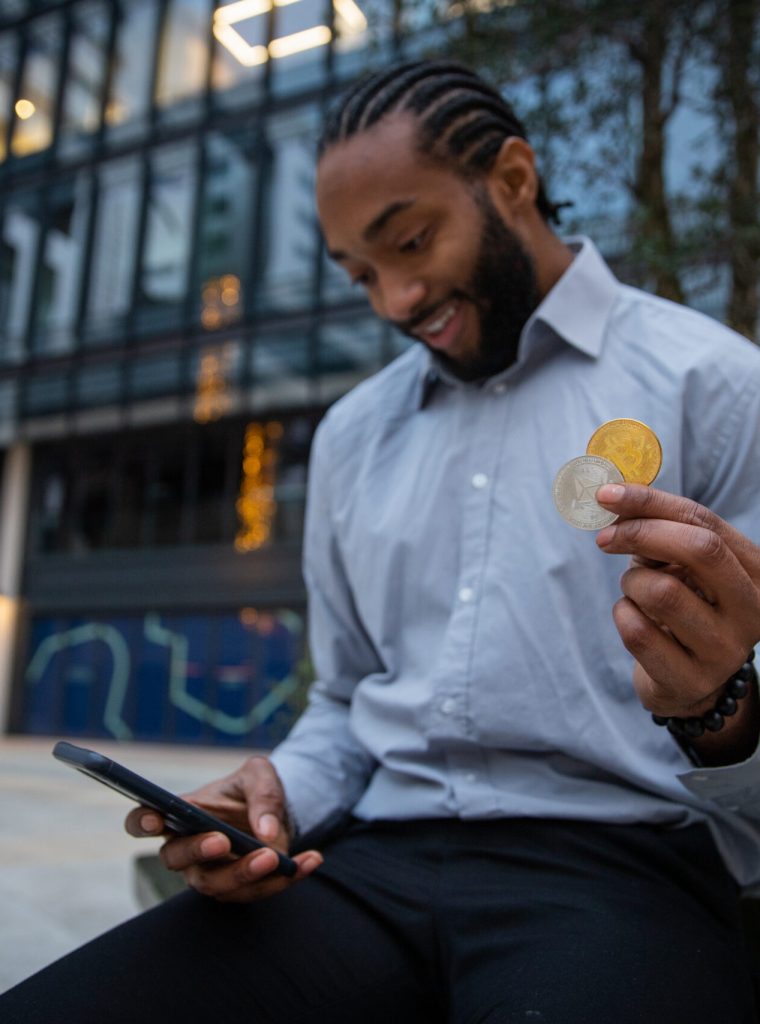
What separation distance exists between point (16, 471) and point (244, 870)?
63.4 feet

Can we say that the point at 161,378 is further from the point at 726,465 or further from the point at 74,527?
the point at 726,465

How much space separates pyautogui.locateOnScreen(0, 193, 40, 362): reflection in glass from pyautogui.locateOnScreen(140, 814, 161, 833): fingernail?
18.6m

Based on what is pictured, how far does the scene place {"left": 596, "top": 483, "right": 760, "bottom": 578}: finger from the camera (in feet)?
3.17

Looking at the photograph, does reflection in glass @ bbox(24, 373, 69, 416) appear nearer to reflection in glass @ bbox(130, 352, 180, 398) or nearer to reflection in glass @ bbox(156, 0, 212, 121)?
reflection in glass @ bbox(130, 352, 180, 398)

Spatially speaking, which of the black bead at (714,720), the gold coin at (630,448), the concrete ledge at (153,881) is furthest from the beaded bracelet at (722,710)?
the concrete ledge at (153,881)

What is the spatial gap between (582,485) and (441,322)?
60cm

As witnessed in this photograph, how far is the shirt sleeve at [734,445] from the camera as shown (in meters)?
1.33

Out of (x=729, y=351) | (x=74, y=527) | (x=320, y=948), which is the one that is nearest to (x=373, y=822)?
(x=320, y=948)

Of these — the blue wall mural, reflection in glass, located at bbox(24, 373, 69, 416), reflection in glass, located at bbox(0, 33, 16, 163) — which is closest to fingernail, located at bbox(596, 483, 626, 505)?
the blue wall mural

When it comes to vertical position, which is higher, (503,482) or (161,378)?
(161,378)

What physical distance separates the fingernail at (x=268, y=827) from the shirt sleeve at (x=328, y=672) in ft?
0.56

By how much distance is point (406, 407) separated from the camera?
1806 millimetres

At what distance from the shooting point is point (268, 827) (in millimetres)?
1371

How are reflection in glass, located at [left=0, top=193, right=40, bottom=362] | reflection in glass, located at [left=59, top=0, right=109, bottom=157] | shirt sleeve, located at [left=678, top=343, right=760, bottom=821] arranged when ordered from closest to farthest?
1. shirt sleeve, located at [left=678, top=343, right=760, bottom=821]
2. reflection in glass, located at [left=0, top=193, right=40, bottom=362]
3. reflection in glass, located at [left=59, top=0, right=109, bottom=157]
